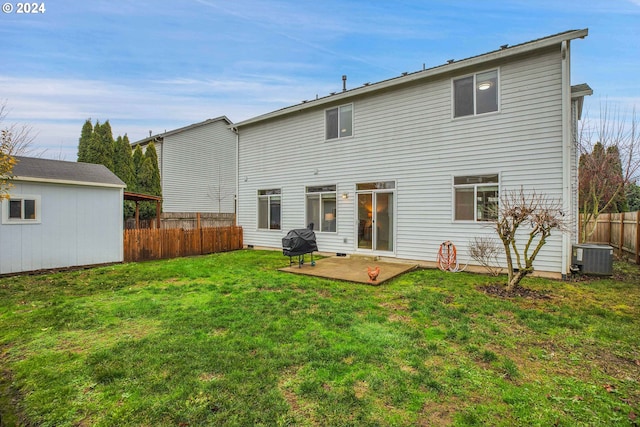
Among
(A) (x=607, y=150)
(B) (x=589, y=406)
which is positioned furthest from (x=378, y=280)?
(A) (x=607, y=150)

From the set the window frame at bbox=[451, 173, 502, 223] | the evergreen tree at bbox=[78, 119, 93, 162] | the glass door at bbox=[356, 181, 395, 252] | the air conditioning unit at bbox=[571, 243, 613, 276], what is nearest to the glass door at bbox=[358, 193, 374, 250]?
the glass door at bbox=[356, 181, 395, 252]

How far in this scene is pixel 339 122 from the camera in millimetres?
10195

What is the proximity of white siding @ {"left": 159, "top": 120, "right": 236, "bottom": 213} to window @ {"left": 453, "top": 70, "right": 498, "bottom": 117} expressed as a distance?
15.4 meters

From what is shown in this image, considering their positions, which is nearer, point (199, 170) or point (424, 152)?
point (424, 152)

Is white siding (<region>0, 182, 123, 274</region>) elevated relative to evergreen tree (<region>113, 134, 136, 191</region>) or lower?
lower

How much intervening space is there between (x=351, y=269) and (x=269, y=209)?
5514 millimetres

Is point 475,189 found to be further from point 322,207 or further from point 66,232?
point 66,232

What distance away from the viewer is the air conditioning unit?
6688 mm

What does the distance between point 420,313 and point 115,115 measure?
63.3 feet

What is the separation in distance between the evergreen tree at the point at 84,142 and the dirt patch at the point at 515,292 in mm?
18199

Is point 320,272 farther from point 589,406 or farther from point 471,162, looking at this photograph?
point 589,406

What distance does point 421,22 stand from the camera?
11.3 meters

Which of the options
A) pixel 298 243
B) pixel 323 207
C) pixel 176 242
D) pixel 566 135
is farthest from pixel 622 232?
pixel 176 242

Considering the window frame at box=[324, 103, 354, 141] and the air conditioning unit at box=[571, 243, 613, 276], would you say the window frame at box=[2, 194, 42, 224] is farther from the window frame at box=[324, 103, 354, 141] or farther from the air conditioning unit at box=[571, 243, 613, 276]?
the air conditioning unit at box=[571, 243, 613, 276]
